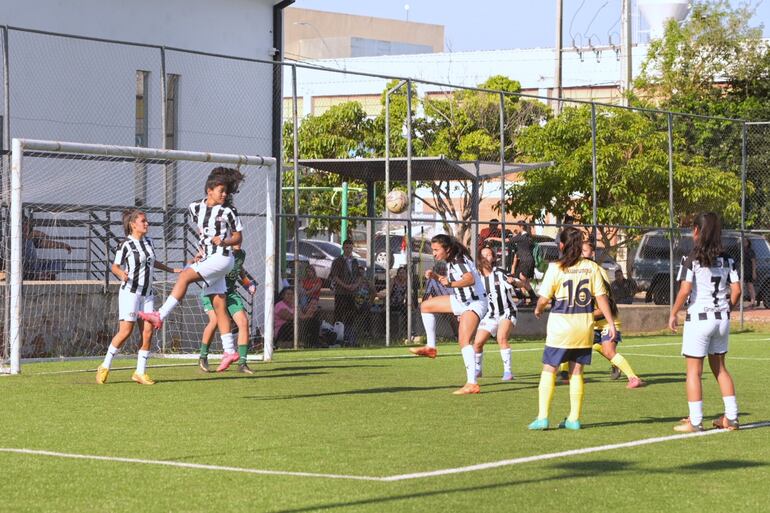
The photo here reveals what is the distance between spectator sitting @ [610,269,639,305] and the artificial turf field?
12.6 meters

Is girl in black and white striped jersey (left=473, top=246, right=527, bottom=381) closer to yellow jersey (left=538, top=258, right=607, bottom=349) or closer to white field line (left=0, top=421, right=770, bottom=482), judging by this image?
yellow jersey (left=538, top=258, right=607, bottom=349)

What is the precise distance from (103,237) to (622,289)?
41.6ft

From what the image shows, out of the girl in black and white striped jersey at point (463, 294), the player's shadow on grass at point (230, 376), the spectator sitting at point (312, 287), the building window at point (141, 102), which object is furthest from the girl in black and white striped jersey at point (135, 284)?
the building window at point (141, 102)

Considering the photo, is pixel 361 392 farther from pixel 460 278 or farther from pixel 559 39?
pixel 559 39

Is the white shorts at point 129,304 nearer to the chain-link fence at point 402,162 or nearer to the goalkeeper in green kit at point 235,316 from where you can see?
the goalkeeper in green kit at point 235,316

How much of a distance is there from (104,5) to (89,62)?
1823mm

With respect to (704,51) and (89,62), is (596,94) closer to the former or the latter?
(704,51)

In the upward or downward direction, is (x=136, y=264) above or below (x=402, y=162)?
below

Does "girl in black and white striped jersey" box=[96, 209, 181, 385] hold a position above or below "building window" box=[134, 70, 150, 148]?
below

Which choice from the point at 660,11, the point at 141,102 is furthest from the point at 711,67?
the point at 141,102

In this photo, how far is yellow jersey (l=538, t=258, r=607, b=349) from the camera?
10070 mm

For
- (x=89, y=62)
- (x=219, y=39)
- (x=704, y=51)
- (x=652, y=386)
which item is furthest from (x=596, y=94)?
(x=652, y=386)

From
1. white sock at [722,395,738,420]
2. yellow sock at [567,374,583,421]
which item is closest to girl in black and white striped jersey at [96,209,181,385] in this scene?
yellow sock at [567,374,583,421]

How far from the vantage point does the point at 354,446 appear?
9.10 metres
